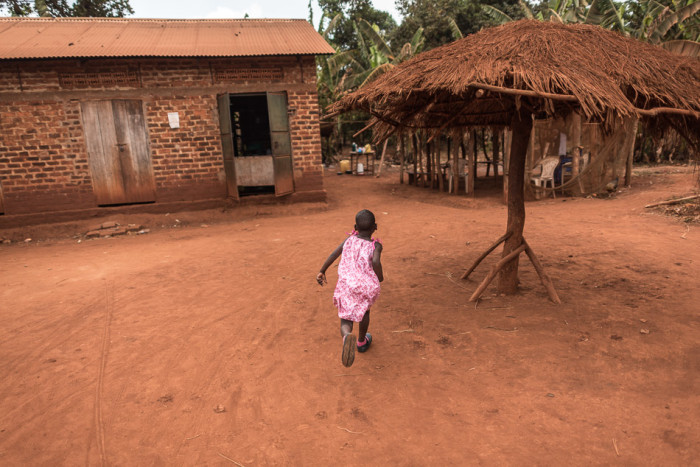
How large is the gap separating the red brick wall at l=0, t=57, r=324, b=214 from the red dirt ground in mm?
3418

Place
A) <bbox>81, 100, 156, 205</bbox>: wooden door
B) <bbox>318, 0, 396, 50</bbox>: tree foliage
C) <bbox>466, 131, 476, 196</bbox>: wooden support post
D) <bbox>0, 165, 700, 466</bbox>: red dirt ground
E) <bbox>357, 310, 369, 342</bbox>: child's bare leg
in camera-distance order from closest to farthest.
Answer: <bbox>0, 165, 700, 466</bbox>: red dirt ground, <bbox>357, 310, 369, 342</bbox>: child's bare leg, <bbox>81, 100, 156, 205</bbox>: wooden door, <bbox>466, 131, 476, 196</bbox>: wooden support post, <bbox>318, 0, 396, 50</bbox>: tree foliage

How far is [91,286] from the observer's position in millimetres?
5387

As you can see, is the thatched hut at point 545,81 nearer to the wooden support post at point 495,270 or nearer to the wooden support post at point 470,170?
the wooden support post at point 495,270

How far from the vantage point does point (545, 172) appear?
10.4 metres

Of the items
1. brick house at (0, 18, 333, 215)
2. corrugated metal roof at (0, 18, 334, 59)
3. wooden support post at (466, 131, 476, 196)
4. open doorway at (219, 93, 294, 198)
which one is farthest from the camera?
wooden support post at (466, 131, 476, 196)

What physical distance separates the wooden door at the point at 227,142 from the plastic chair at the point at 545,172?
23.5 ft

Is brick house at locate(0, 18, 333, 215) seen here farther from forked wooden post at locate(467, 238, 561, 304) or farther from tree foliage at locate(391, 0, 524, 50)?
tree foliage at locate(391, 0, 524, 50)

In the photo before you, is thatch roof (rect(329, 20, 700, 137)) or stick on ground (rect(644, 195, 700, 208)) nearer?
thatch roof (rect(329, 20, 700, 137))

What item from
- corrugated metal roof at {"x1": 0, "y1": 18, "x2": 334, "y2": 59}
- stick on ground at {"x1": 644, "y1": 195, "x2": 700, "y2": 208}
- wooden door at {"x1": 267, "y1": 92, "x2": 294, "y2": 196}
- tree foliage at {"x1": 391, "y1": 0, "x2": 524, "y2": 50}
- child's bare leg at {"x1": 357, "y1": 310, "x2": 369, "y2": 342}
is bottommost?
child's bare leg at {"x1": 357, "y1": 310, "x2": 369, "y2": 342}

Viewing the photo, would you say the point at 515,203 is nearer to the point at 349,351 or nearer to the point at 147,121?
the point at 349,351

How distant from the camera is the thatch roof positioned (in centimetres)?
316

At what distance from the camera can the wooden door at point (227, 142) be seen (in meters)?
9.40

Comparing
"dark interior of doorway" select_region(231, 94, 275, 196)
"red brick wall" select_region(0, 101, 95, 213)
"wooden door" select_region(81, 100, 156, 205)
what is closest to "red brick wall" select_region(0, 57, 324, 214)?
"red brick wall" select_region(0, 101, 95, 213)

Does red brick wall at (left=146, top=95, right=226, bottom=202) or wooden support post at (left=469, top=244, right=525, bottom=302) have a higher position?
red brick wall at (left=146, top=95, right=226, bottom=202)
